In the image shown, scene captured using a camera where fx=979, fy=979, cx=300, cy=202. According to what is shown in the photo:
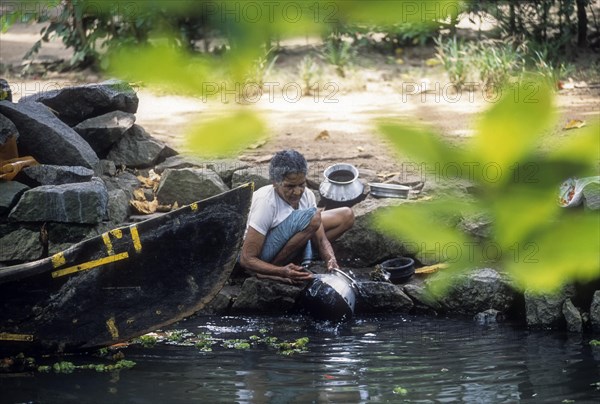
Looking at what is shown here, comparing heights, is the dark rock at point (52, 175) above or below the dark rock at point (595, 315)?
above

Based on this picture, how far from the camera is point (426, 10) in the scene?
4.03ft

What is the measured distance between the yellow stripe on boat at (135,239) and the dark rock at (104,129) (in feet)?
9.83

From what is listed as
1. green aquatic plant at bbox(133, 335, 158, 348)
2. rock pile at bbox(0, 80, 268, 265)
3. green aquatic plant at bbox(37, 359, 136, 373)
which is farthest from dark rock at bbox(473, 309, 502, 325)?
green aquatic plant at bbox(37, 359, 136, 373)

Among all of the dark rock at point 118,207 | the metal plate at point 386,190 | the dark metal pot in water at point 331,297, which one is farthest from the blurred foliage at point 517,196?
the dark rock at point 118,207

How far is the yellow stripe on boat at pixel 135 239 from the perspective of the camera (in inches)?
224

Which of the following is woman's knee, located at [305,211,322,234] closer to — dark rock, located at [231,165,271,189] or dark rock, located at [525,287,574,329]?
dark rock, located at [231,165,271,189]

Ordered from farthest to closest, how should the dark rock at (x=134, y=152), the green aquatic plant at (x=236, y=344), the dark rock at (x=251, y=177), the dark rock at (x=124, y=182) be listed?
the dark rock at (x=134, y=152), the dark rock at (x=124, y=182), the dark rock at (x=251, y=177), the green aquatic plant at (x=236, y=344)

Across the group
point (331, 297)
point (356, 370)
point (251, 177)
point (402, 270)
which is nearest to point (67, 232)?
point (251, 177)

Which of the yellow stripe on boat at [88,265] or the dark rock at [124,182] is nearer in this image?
the yellow stripe on boat at [88,265]

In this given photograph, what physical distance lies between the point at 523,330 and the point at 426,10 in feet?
19.0

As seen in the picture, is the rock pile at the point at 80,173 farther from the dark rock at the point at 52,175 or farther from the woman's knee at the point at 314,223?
the woman's knee at the point at 314,223

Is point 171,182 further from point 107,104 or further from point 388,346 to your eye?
point 388,346

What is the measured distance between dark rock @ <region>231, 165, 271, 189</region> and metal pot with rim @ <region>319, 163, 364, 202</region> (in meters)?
0.49

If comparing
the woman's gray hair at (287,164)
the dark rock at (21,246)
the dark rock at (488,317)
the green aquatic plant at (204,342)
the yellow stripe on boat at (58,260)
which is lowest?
the dark rock at (488,317)
